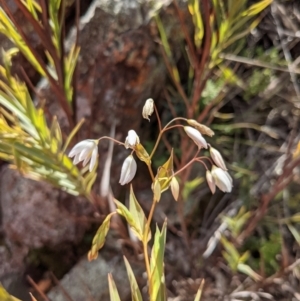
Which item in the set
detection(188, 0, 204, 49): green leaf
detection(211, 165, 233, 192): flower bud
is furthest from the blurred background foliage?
detection(211, 165, 233, 192): flower bud

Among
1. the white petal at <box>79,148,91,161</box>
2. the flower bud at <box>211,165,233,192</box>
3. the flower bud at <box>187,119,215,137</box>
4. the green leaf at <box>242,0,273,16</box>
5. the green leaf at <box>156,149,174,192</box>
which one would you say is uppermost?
the white petal at <box>79,148,91,161</box>

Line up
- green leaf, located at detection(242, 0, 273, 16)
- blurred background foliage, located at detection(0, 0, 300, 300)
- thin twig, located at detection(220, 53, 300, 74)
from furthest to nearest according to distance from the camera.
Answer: thin twig, located at detection(220, 53, 300, 74)
blurred background foliage, located at detection(0, 0, 300, 300)
green leaf, located at detection(242, 0, 273, 16)

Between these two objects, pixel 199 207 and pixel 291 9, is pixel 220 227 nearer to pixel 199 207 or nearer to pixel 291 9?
pixel 199 207

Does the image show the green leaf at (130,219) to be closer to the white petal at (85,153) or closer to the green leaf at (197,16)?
the white petal at (85,153)

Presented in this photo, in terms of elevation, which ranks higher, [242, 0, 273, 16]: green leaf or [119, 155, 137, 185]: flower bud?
[242, 0, 273, 16]: green leaf

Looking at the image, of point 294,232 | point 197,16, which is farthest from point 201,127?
point 294,232

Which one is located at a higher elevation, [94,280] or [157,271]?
[157,271]

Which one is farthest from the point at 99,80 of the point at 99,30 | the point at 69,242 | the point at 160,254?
the point at 160,254

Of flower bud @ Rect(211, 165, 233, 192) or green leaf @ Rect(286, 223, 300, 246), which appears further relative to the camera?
green leaf @ Rect(286, 223, 300, 246)

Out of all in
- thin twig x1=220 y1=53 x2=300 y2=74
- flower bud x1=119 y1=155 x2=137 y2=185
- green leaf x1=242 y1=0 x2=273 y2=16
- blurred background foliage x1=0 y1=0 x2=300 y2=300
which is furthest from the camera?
thin twig x1=220 y1=53 x2=300 y2=74

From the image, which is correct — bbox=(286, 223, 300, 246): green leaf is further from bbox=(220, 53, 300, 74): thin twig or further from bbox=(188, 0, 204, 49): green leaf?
bbox=(188, 0, 204, 49): green leaf

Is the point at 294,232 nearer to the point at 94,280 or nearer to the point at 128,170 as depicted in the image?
the point at 94,280

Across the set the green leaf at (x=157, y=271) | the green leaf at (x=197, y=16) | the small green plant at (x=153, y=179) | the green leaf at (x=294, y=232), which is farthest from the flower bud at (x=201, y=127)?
the green leaf at (x=294, y=232)
